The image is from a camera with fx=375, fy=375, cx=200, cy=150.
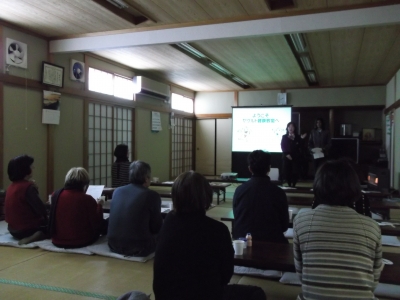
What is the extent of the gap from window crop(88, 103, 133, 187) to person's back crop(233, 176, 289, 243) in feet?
14.2

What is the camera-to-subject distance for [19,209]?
3488 mm

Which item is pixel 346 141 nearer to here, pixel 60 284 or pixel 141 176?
pixel 141 176

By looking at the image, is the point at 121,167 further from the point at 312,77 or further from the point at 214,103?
the point at 214,103

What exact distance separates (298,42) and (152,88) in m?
3.39

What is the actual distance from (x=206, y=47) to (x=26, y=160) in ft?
11.1

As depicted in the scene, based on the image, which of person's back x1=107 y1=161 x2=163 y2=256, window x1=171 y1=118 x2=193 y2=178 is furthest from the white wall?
person's back x1=107 y1=161 x2=163 y2=256

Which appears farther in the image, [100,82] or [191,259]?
[100,82]

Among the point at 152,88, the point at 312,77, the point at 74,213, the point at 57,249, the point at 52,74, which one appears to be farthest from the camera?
the point at 312,77

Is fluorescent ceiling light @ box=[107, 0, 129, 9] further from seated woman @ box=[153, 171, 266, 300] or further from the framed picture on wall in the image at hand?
seated woman @ box=[153, 171, 266, 300]

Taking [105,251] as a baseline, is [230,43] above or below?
above

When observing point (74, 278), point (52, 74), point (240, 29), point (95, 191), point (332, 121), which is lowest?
point (74, 278)

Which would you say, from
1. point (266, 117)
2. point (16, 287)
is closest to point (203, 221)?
point (16, 287)

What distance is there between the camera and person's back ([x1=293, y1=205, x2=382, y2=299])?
4.55ft

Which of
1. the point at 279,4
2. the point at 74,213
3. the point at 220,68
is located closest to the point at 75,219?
the point at 74,213
